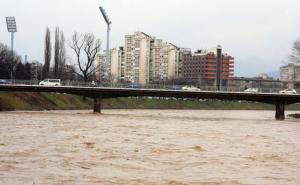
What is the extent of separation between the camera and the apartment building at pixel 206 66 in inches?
6732

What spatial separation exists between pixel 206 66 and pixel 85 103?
69.1m

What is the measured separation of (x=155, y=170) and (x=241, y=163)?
17.8 feet

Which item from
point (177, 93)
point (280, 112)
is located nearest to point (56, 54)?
point (177, 93)

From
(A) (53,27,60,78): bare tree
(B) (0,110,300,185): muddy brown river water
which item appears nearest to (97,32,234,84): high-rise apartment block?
(A) (53,27,60,78): bare tree

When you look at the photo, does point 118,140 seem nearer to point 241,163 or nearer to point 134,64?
point 241,163

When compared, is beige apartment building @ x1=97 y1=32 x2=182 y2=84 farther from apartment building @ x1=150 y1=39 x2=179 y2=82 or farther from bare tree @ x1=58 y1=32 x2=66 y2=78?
bare tree @ x1=58 y1=32 x2=66 y2=78

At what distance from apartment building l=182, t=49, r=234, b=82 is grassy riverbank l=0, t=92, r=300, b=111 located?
28146 mm

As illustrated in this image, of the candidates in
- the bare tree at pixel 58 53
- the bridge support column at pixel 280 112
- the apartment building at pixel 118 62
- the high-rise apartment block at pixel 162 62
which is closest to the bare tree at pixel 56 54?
the bare tree at pixel 58 53

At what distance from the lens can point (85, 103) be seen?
110 m

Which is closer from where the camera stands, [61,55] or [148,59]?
[61,55]

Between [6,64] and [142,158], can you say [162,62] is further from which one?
[142,158]

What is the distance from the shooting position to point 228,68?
569 feet

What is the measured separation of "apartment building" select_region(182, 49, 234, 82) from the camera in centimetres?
17100

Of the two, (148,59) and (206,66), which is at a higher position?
(148,59)
